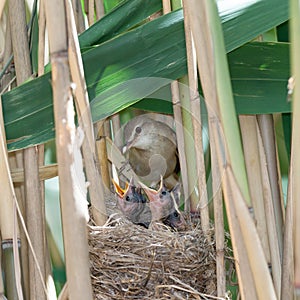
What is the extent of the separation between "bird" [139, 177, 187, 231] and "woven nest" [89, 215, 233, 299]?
0.11 metres

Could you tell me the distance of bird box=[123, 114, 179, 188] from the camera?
127 centimetres

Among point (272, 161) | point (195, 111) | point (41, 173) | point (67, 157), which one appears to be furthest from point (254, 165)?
point (67, 157)

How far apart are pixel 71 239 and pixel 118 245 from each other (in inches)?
15.1

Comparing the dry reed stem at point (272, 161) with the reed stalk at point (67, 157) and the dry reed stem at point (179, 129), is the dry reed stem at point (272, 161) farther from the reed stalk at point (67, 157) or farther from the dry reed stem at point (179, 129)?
the reed stalk at point (67, 157)

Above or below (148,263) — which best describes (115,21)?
above

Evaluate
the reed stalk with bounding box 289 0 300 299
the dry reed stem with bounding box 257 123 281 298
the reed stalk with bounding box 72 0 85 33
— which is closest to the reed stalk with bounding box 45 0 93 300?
the reed stalk with bounding box 289 0 300 299

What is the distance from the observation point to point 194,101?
1.07 meters

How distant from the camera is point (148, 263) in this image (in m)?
1.12

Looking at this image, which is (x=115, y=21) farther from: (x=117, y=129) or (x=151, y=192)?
(x=151, y=192)

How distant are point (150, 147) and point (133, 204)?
118 mm

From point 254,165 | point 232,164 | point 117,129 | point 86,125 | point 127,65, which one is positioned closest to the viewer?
point 232,164

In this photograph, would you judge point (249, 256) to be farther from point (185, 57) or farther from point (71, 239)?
point (185, 57)

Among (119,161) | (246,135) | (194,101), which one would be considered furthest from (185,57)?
(119,161)

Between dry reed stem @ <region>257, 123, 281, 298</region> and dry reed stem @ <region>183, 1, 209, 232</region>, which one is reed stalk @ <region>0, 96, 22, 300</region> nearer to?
dry reed stem @ <region>183, 1, 209, 232</region>
